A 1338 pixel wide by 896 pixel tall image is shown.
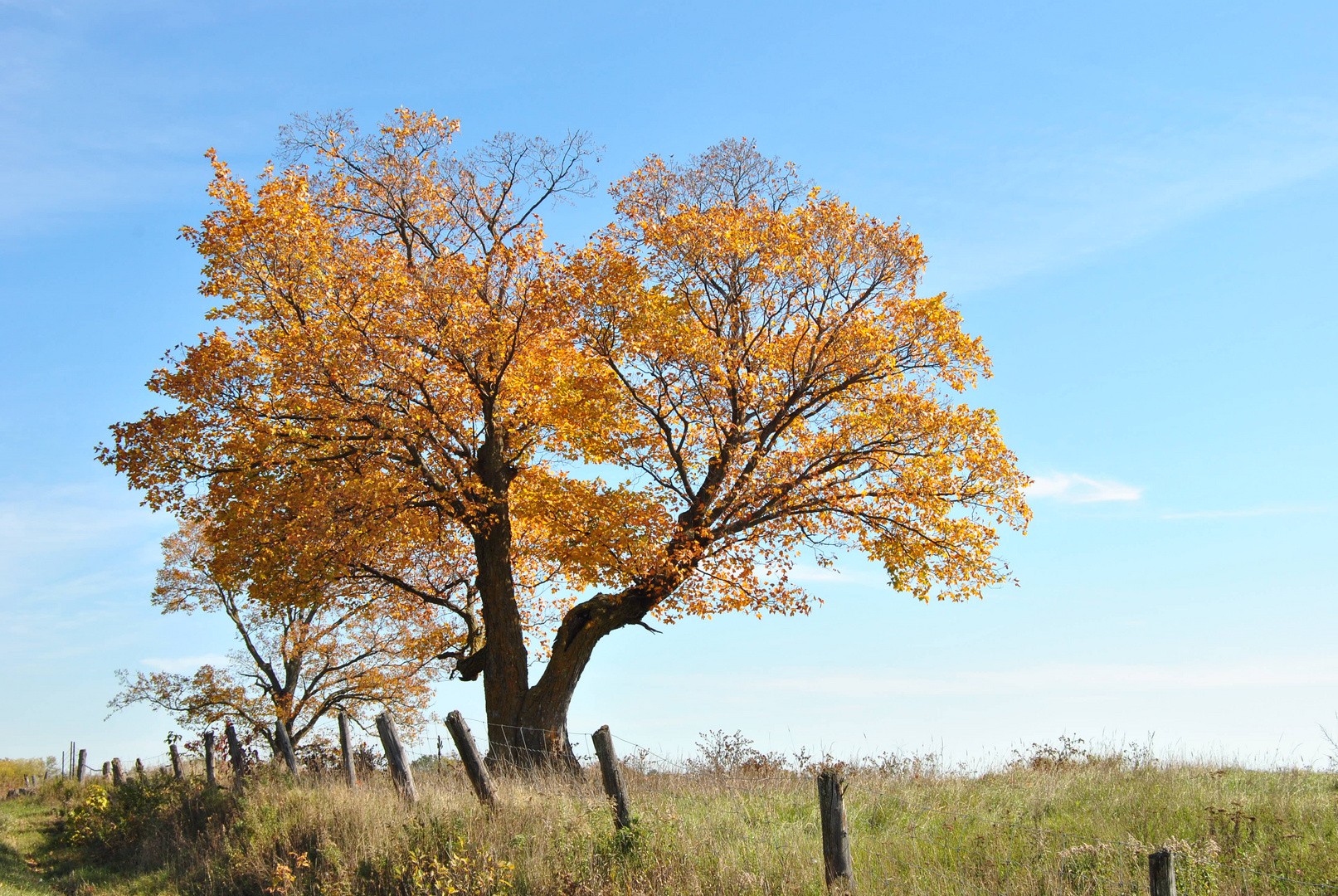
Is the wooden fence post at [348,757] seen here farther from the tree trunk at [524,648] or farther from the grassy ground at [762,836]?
the tree trunk at [524,648]

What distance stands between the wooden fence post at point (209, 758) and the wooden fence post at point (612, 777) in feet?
40.0

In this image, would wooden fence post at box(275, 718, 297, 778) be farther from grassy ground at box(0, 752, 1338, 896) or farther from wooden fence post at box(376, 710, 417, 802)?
wooden fence post at box(376, 710, 417, 802)

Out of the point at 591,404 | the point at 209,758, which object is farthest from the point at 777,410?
the point at 209,758

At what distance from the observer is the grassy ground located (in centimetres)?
893

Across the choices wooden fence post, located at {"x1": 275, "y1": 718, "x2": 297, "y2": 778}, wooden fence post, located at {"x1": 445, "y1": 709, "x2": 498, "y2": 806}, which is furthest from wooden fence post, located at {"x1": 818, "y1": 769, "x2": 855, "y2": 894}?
wooden fence post, located at {"x1": 275, "y1": 718, "x2": 297, "y2": 778}

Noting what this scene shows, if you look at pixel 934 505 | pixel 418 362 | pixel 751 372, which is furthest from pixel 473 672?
pixel 934 505

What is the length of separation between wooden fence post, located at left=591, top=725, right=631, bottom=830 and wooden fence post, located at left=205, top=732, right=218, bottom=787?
40.0 feet

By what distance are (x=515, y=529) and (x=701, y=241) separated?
750 cm

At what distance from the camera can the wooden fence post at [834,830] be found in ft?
27.8

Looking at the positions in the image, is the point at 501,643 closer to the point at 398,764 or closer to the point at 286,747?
the point at 286,747

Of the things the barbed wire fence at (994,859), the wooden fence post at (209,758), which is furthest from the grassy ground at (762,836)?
the wooden fence post at (209,758)

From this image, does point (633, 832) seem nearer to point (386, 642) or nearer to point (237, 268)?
point (237, 268)

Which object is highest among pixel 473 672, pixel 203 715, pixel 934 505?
pixel 934 505

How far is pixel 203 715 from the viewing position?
31.9 meters
